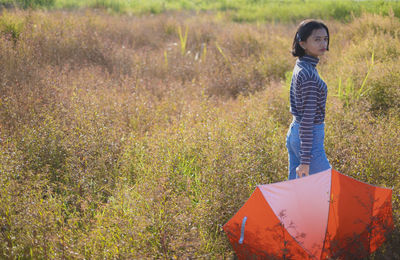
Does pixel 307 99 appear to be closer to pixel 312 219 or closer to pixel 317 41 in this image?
pixel 317 41

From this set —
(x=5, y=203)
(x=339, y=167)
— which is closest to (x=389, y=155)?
(x=339, y=167)

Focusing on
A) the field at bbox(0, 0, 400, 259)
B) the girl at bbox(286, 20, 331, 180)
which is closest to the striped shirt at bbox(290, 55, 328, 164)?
the girl at bbox(286, 20, 331, 180)

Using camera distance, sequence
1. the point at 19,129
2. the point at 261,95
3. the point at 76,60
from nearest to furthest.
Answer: the point at 19,129 < the point at 261,95 < the point at 76,60

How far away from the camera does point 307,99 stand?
242cm

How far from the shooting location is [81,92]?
504cm

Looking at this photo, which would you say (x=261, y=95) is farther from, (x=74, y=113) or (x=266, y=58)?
(x=74, y=113)

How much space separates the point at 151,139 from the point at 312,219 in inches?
93.5

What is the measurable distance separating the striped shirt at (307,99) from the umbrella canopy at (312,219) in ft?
0.90

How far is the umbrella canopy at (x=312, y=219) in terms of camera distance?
2.33 metres

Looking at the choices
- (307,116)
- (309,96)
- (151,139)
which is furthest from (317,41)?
(151,139)

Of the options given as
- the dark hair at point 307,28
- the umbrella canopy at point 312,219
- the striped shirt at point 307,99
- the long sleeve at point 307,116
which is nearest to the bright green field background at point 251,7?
the dark hair at point 307,28

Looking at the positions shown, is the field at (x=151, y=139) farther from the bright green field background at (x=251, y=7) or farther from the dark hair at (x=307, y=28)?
the bright green field background at (x=251, y=7)

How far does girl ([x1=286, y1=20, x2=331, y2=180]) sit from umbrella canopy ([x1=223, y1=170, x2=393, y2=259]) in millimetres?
235

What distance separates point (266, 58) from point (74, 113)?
430 centimetres
